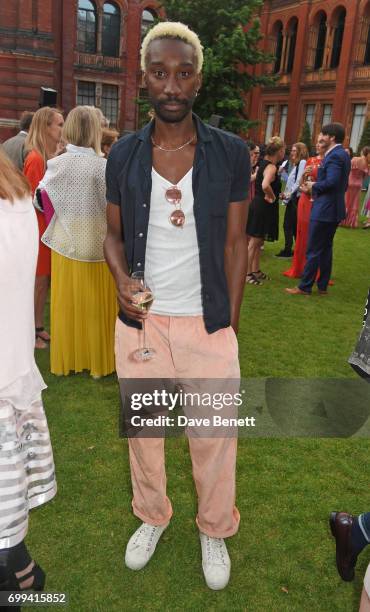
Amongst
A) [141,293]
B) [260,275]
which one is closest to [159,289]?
[141,293]

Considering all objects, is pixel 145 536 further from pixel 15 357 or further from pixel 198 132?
pixel 198 132

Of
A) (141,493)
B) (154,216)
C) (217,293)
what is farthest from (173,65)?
(141,493)

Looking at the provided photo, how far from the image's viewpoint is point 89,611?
7.77 feet

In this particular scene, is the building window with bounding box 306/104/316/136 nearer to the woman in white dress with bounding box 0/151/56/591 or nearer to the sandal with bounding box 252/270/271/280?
the sandal with bounding box 252/270/271/280

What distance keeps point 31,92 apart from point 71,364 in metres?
22.5

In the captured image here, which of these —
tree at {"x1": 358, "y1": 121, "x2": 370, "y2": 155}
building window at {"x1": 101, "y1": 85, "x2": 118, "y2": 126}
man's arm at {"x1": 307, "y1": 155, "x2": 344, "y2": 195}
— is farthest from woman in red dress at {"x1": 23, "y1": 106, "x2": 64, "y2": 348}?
building window at {"x1": 101, "y1": 85, "x2": 118, "y2": 126}

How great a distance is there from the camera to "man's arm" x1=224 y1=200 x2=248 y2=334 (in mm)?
2225

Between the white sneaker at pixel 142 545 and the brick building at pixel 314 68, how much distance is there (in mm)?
25960

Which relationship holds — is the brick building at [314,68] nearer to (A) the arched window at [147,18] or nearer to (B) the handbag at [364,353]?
(A) the arched window at [147,18]

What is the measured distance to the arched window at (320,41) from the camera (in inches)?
1108

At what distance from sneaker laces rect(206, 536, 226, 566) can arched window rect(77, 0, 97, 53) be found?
29.2m

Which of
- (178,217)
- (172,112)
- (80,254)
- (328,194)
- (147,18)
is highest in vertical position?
(147,18)

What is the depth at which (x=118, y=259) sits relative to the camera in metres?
2.34

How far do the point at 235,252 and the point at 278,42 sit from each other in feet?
110
